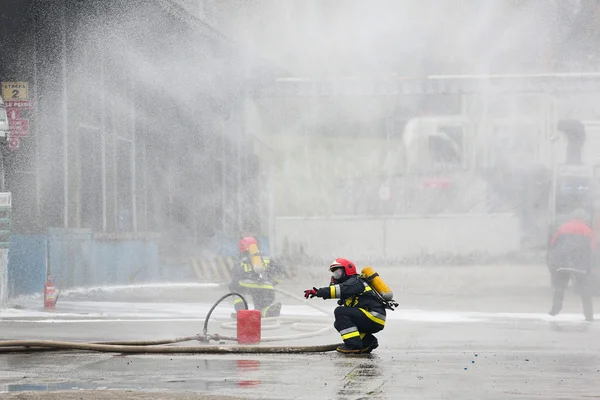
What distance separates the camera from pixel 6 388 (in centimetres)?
690

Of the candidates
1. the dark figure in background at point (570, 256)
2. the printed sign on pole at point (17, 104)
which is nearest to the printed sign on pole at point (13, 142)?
the printed sign on pole at point (17, 104)

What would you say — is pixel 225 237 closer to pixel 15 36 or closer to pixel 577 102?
pixel 577 102

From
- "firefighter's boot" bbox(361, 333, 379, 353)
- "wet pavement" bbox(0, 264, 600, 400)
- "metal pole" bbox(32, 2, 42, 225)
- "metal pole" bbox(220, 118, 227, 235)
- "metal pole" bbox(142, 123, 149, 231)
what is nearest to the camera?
"wet pavement" bbox(0, 264, 600, 400)

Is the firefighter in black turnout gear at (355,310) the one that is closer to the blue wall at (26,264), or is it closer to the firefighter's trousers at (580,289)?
the firefighter's trousers at (580,289)

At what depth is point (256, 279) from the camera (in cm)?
1342

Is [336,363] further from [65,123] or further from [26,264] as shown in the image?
[65,123]

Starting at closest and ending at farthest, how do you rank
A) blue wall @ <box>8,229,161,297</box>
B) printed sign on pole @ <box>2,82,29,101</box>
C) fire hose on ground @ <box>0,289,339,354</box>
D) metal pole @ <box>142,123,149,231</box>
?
fire hose on ground @ <box>0,289,339,354</box>, blue wall @ <box>8,229,161,297</box>, printed sign on pole @ <box>2,82,29,101</box>, metal pole @ <box>142,123,149,231</box>

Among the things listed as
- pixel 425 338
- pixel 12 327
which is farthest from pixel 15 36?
pixel 425 338

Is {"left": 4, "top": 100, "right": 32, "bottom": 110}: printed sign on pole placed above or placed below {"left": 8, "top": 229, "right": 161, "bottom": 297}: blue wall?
above

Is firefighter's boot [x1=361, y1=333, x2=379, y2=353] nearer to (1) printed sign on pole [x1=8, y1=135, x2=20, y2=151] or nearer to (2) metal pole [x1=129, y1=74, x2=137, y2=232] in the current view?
(1) printed sign on pole [x1=8, y1=135, x2=20, y2=151]

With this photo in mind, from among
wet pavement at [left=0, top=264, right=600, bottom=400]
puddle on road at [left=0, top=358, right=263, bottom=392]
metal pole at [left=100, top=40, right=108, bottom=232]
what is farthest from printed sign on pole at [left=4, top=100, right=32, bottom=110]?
puddle on road at [left=0, top=358, right=263, bottom=392]

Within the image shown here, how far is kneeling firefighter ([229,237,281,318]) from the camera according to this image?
43.9ft

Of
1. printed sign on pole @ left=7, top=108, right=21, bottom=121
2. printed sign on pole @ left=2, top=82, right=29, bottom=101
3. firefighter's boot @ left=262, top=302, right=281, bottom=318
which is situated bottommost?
firefighter's boot @ left=262, top=302, right=281, bottom=318

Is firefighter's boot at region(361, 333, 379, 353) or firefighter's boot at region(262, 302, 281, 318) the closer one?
firefighter's boot at region(361, 333, 379, 353)
